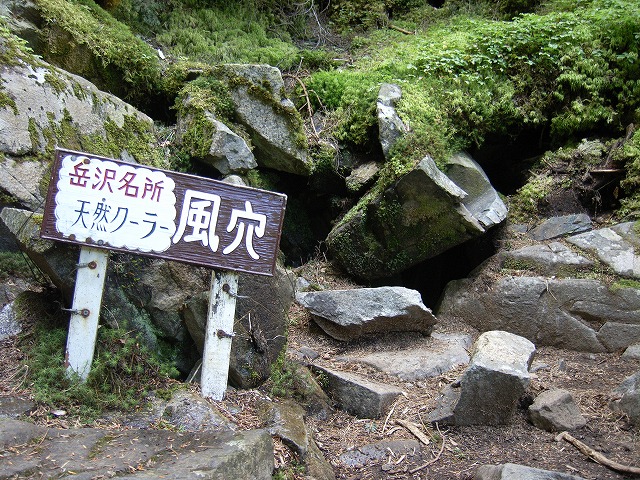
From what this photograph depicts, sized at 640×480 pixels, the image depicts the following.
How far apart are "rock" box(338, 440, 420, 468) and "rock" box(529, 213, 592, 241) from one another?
360 cm

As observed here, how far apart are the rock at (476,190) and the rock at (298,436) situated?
12.0 feet

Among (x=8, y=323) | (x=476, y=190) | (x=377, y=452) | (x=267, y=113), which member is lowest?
(x=377, y=452)

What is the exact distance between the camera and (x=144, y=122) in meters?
6.07

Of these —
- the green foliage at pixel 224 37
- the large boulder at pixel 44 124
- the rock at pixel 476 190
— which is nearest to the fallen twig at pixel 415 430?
the rock at pixel 476 190

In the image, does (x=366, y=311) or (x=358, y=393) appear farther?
(x=366, y=311)

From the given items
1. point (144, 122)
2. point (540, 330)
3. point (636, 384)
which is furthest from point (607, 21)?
point (144, 122)

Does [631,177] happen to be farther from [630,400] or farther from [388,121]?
[630,400]

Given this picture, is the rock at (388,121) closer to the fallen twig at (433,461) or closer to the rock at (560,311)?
the rock at (560,311)

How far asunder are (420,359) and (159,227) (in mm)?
2944

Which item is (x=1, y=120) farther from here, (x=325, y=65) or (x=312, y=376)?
(x=325, y=65)

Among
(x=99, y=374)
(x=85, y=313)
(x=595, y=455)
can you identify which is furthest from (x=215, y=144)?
(x=595, y=455)

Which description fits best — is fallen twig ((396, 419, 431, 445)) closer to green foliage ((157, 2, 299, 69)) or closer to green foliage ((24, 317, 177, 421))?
green foliage ((24, 317, 177, 421))

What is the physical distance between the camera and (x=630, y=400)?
180 inches

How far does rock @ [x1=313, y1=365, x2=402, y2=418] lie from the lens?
4750 mm
